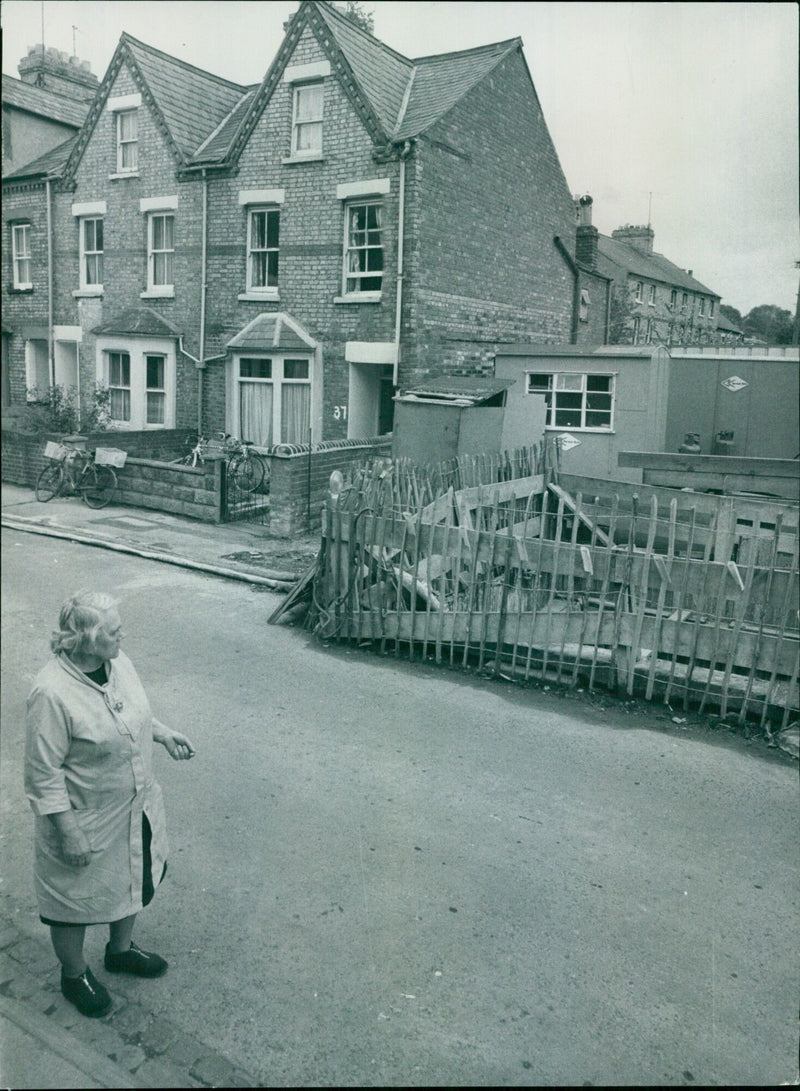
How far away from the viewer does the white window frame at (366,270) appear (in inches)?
682

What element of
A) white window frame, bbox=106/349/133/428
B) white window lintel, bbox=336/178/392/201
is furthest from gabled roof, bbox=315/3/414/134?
white window frame, bbox=106/349/133/428

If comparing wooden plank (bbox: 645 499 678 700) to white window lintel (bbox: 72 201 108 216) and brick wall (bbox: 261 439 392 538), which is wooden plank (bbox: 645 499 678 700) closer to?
brick wall (bbox: 261 439 392 538)

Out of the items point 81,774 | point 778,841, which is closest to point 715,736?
point 778,841

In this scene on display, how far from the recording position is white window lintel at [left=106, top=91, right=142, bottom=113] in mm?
14477

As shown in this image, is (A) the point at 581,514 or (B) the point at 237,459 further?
(B) the point at 237,459

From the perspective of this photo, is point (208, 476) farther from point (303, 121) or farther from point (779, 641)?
point (779, 641)

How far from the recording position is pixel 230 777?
5996 millimetres

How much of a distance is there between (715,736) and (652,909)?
8.97 ft

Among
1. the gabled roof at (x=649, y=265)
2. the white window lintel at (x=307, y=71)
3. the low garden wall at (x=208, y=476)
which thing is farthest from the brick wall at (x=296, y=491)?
the white window lintel at (x=307, y=71)

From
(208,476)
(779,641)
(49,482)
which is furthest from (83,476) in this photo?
(779,641)

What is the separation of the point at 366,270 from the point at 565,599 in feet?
36.5

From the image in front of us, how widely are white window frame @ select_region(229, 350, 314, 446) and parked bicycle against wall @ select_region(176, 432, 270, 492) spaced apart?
614 millimetres

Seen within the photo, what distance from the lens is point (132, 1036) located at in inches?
141

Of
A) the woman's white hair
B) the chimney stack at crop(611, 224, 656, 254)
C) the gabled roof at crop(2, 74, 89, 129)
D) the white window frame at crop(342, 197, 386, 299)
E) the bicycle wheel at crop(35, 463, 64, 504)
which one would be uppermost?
the gabled roof at crop(2, 74, 89, 129)
